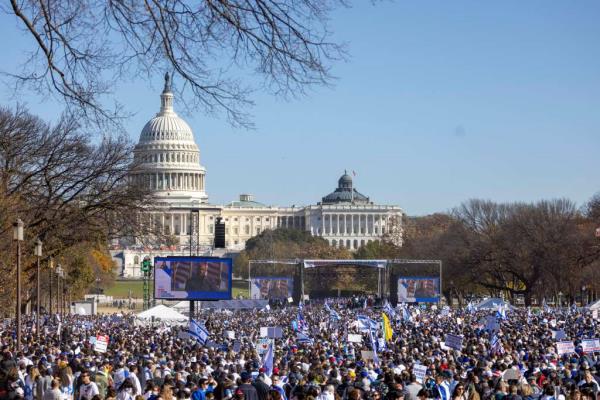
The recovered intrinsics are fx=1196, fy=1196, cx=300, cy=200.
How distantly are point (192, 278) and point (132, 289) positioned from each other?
96619mm

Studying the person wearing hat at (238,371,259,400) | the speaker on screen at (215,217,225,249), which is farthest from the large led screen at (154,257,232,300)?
the person wearing hat at (238,371,259,400)

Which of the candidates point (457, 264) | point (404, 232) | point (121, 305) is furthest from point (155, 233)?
point (404, 232)

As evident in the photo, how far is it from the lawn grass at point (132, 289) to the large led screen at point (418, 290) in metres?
46.5

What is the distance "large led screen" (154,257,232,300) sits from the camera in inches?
1743

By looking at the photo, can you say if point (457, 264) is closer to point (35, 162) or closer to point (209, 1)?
point (35, 162)

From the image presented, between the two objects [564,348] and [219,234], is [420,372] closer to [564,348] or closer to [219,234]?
[564,348]

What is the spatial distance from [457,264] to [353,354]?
62.4 m

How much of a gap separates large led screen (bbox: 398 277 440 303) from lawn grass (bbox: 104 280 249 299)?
4647 cm

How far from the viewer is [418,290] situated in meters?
75.2

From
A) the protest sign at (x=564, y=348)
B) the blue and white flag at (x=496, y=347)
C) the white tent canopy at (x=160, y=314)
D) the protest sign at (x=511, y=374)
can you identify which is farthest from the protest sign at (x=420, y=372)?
the white tent canopy at (x=160, y=314)

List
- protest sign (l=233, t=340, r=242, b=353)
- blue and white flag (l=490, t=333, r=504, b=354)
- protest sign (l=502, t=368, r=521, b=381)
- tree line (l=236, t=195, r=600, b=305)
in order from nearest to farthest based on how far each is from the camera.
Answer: protest sign (l=502, t=368, r=521, b=381), blue and white flag (l=490, t=333, r=504, b=354), protest sign (l=233, t=340, r=242, b=353), tree line (l=236, t=195, r=600, b=305)

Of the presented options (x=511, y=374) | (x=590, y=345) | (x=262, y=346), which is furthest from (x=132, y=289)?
(x=511, y=374)

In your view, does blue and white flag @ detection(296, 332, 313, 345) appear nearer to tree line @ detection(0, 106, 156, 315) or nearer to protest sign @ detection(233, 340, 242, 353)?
protest sign @ detection(233, 340, 242, 353)

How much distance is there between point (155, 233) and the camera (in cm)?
3597
